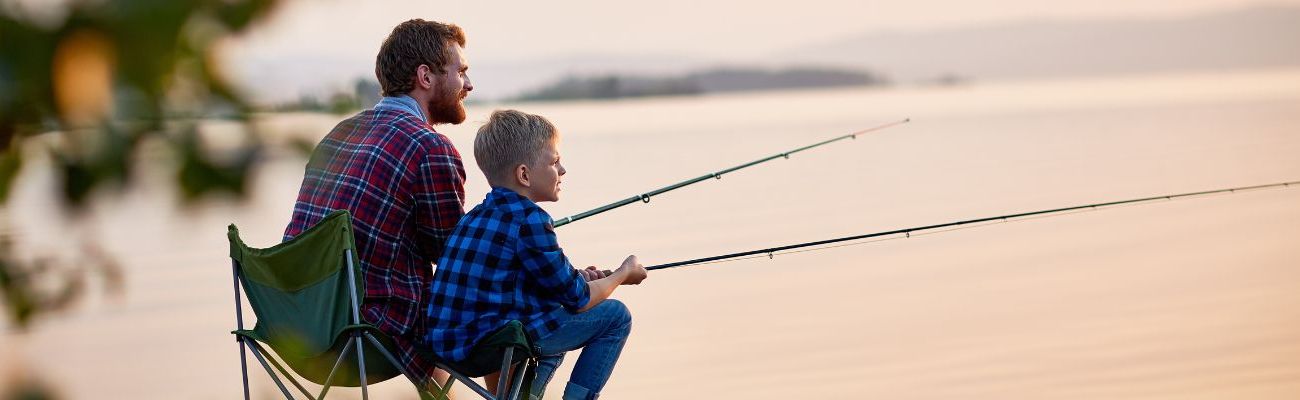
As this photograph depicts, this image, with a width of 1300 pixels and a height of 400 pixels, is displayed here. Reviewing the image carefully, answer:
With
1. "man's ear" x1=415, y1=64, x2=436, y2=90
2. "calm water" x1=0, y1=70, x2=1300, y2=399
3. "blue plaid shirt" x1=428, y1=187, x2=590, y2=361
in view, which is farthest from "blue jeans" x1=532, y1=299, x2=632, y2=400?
"man's ear" x1=415, y1=64, x2=436, y2=90

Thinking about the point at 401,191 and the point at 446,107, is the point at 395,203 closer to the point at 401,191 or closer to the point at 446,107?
the point at 401,191

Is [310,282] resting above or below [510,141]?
below

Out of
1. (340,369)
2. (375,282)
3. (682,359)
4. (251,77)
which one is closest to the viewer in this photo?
(251,77)

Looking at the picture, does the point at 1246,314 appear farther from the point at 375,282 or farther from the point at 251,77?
the point at 251,77

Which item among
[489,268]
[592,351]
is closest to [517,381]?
[489,268]

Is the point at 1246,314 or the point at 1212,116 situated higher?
the point at 1212,116

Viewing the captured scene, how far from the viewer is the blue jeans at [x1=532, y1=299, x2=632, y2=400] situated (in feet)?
9.72

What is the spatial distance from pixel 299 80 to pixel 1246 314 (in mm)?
5348

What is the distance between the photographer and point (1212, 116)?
20594 mm

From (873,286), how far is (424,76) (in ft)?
12.8

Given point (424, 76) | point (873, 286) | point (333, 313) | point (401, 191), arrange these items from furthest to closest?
point (873, 286)
point (424, 76)
point (401, 191)
point (333, 313)

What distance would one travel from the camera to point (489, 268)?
9.13ft

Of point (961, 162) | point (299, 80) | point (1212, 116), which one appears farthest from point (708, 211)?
point (1212, 116)

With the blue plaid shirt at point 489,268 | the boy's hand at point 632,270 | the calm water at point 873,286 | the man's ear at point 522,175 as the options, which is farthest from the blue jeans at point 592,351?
the calm water at point 873,286
